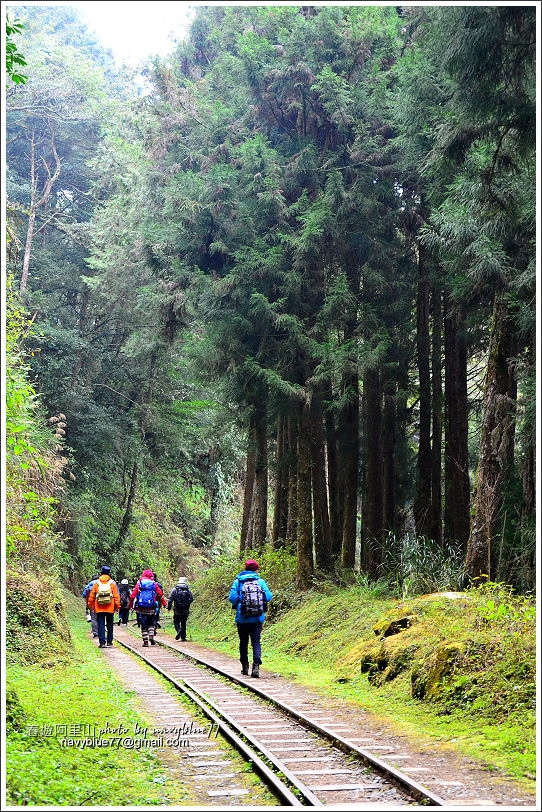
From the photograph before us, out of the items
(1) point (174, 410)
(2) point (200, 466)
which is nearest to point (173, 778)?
(1) point (174, 410)

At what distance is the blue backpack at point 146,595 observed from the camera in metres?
19.8

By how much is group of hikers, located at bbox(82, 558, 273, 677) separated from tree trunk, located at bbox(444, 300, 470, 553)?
597 cm

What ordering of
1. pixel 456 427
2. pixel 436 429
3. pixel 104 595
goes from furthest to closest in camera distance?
pixel 436 429 → pixel 456 427 → pixel 104 595

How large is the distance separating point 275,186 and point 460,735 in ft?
45.4

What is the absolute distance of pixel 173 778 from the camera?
23.3 ft

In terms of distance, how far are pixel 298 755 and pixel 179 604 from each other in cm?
1382

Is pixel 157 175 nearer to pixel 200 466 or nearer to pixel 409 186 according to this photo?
pixel 409 186

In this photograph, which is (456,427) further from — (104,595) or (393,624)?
(104,595)

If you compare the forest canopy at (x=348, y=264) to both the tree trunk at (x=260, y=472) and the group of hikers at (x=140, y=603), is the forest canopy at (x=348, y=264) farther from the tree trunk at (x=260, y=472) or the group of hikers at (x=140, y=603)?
the group of hikers at (x=140, y=603)

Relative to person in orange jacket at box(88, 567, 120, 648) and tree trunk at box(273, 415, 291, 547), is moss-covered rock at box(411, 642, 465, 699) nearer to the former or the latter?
person in orange jacket at box(88, 567, 120, 648)

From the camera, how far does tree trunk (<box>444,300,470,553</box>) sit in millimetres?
20094

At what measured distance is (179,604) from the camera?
2127 centimetres

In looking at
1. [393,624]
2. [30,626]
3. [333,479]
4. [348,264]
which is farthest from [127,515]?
[393,624]

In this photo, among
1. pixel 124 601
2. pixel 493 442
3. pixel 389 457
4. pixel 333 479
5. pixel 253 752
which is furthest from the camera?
pixel 124 601
